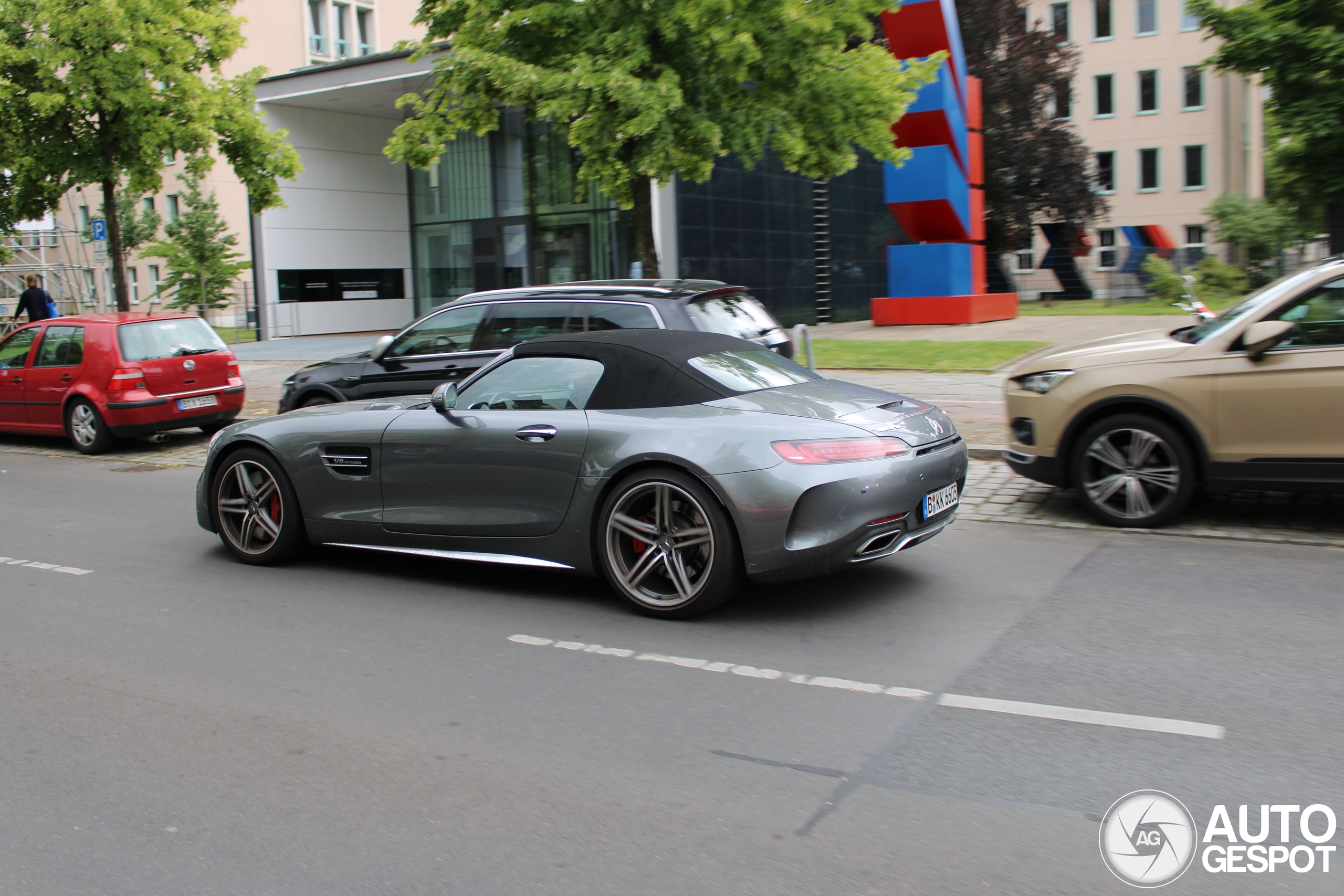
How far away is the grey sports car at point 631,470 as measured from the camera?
529 centimetres

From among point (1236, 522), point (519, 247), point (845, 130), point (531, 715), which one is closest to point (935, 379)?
point (845, 130)

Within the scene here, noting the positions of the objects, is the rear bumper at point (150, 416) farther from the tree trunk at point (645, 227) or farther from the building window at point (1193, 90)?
the building window at point (1193, 90)

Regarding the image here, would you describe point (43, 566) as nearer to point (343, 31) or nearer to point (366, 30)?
point (343, 31)

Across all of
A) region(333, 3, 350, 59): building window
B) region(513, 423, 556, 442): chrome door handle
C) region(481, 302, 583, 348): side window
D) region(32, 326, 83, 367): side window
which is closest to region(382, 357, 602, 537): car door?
region(513, 423, 556, 442): chrome door handle

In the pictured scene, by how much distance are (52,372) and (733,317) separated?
8374 millimetres

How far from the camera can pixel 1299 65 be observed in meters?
17.9

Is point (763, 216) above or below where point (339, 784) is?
above

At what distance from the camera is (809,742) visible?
158 inches

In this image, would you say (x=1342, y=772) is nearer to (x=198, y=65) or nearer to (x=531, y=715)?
(x=531, y=715)

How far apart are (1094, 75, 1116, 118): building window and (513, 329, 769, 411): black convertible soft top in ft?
171

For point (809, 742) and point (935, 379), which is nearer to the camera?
point (809, 742)

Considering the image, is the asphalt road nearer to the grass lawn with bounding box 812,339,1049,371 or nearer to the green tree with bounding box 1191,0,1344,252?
the grass lawn with bounding box 812,339,1049,371

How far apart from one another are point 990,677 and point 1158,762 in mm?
923

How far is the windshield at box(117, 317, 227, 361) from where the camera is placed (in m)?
12.8
